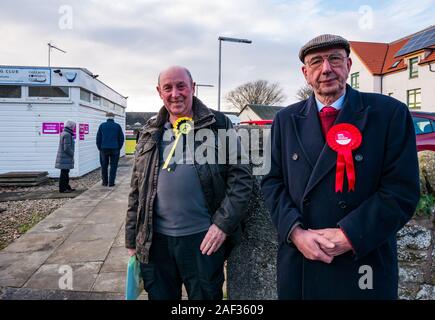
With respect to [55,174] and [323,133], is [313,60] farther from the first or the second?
[55,174]

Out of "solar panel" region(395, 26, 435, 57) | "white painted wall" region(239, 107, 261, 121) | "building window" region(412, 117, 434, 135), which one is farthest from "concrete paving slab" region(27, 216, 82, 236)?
"white painted wall" region(239, 107, 261, 121)

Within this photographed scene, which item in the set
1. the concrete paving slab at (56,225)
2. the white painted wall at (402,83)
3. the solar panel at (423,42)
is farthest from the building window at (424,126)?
the solar panel at (423,42)

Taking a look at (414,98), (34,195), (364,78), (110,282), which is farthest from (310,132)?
(364,78)

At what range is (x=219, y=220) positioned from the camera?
209 centimetres

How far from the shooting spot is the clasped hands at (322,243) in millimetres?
1646

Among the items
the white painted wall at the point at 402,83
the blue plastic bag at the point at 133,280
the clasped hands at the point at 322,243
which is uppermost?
the white painted wall at the point at 402,83

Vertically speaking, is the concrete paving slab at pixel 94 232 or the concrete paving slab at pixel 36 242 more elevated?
the concrete paving slab at pixel 94 232

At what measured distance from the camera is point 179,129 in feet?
7.27

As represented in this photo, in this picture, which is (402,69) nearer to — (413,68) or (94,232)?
(413,68)

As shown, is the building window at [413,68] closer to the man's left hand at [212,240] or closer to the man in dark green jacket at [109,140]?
the man in dark green jacket at [109,140]

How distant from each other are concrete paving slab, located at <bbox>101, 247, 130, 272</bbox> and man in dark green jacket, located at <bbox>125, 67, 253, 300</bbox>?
208cm

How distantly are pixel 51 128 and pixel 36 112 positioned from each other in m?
0.68

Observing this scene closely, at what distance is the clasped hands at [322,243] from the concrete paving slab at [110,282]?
7.85ft

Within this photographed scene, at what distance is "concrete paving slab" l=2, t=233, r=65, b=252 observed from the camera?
4801mm
